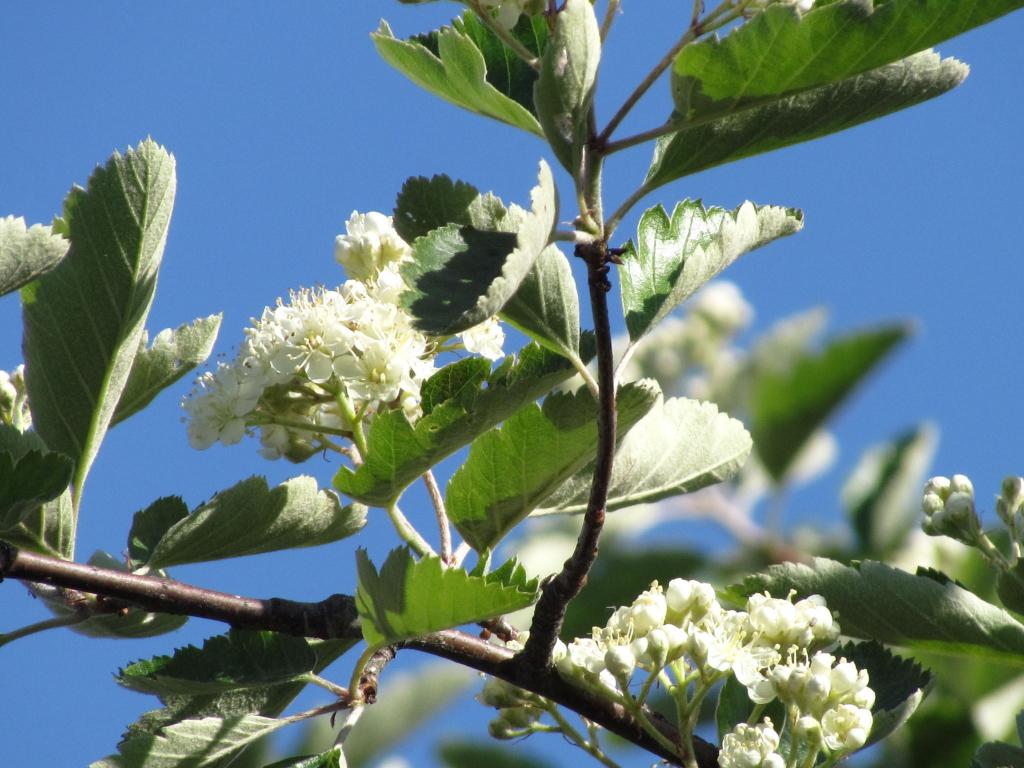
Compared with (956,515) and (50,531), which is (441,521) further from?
(956,515)

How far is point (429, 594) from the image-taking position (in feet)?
4.44

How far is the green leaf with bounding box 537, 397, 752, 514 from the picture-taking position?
1.75 meters

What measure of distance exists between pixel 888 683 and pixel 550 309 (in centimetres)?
68

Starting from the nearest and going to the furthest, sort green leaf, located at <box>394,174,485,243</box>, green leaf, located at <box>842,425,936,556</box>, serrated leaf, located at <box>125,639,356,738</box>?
green leaf, located at <box>394,174,485,243</box> → serrated leaf, located at <box>125,639,356,738</box> → green leaf, located at <box>842,425,936,556</box>

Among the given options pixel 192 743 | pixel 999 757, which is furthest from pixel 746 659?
pixel 192 743

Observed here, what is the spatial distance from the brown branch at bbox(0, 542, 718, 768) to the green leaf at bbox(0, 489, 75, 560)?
8cm

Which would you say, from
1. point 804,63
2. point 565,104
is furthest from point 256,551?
point 804,63

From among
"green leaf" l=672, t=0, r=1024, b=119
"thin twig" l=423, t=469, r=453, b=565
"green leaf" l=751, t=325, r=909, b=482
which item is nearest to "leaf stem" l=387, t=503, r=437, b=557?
"thin twig" l=423, t=469, r=453, b=565

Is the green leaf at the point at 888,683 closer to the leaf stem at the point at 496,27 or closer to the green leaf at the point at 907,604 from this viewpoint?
the green leaf at the point at 907,604

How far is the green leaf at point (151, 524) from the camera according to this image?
5.72 feet

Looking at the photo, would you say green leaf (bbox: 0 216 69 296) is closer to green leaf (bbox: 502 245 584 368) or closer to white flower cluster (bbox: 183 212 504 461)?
white flower cluster (bbox: 183 212 504 461)

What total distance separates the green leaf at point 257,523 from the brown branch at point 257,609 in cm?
8

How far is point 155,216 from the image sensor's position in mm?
1715

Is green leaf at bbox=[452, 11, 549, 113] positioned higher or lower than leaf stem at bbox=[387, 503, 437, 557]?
higher
